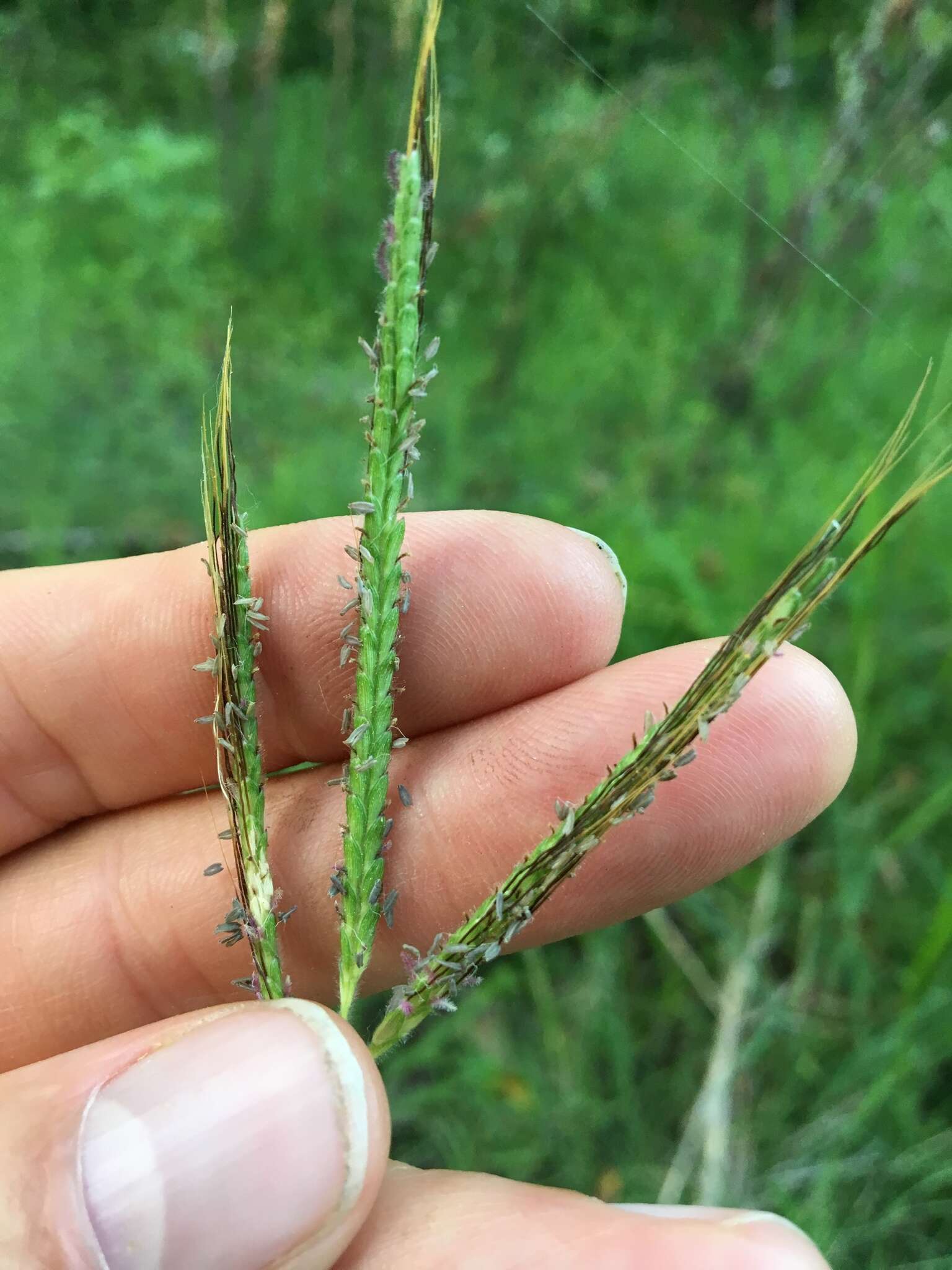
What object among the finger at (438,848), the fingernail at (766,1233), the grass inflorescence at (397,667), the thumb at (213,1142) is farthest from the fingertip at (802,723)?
the thumb at (213,1142)

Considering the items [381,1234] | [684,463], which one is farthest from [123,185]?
[381,1234]

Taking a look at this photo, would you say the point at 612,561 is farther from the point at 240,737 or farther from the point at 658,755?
the point at 240,737

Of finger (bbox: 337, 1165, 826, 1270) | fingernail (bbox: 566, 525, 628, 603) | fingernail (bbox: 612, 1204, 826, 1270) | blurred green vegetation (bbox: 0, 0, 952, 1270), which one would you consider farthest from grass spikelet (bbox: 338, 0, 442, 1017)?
blurred green vegetation (bbox: 0, 0, 952, 1270)

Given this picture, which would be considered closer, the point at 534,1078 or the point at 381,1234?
the point at 381,1234

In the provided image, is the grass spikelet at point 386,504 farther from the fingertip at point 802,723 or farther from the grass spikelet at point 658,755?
the fingertip at point 802,723

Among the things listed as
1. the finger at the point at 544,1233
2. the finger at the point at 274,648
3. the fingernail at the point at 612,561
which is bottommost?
the finger at the point at 544,1233

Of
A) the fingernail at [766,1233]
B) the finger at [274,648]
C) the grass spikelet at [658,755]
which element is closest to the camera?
the grass spikelet at [658,755]

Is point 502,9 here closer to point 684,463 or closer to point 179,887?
point 684,463
